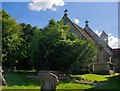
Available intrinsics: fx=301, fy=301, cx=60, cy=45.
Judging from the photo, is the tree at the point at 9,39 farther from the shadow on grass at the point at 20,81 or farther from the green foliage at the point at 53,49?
the shadow on grass at the point at 20,81

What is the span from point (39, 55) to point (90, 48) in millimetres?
6674

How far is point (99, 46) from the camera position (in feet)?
206

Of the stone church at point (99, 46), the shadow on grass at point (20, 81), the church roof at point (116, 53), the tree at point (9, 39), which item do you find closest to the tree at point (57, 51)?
the tree at point (9, 39)

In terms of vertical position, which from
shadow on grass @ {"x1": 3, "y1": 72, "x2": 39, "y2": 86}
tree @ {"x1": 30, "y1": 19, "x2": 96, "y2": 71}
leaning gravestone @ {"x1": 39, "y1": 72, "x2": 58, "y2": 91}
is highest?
tree @ {"x1": 30, "y1": 19, "x2": 96, "y2": 71}

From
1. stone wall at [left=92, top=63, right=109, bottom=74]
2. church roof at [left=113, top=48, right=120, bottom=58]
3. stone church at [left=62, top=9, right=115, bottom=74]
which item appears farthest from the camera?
church roof at [left=113, top=48, right=120, bottom=58]

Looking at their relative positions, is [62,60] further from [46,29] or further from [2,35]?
[2,35]

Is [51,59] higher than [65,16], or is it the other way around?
[65,16]

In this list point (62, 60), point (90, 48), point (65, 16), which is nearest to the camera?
point (62, 60)

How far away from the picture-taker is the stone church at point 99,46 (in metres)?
55.8

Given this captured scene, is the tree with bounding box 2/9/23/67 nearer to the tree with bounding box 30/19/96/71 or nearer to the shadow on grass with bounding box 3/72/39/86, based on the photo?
the tree with bounding box 30/19/96/71

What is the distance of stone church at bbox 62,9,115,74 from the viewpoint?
55781 millimetres

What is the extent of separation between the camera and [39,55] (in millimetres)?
37656

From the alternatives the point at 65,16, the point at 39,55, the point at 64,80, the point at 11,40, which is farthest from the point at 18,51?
the point at 65,16

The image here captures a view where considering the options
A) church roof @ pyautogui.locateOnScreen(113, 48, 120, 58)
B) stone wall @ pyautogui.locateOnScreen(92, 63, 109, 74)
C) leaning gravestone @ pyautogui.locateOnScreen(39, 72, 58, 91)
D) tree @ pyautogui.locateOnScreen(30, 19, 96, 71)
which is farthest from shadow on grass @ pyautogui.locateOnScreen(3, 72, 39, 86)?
church roof @ pyautogui.locateOnScreen(113, 48, 120, 58)
